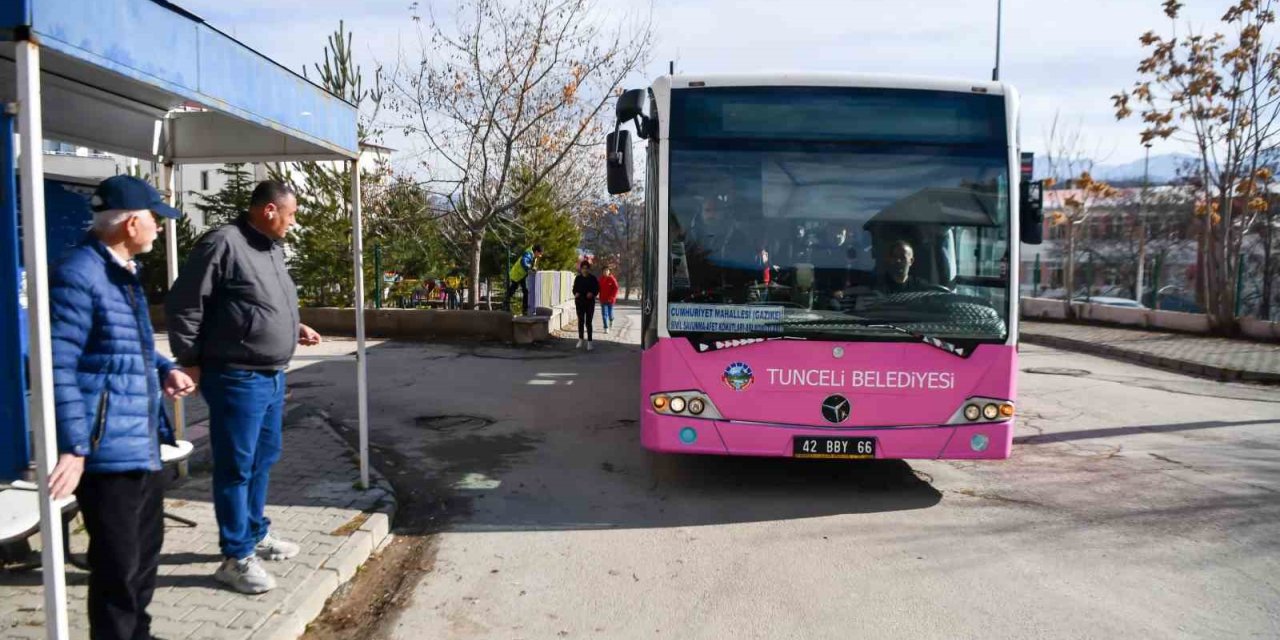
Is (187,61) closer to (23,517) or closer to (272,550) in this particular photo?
(23,517)

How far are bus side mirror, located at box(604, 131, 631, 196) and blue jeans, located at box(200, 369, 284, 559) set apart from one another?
9.78ft

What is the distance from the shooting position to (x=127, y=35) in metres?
3.78

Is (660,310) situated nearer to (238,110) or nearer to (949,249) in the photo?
(949,249)

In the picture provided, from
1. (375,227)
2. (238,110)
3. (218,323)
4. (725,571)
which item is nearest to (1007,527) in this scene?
(725,571)

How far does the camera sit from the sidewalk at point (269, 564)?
13.0 feet

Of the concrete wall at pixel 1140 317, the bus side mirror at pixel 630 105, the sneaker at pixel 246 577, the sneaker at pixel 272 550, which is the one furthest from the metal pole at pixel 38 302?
the concrete wall at pixel 1140 317

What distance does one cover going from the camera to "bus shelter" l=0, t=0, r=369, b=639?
3.02m

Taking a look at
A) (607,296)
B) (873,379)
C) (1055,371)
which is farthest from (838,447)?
(607,296)

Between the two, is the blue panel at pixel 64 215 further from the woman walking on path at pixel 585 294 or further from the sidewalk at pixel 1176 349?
the sidewalk at pixel 1176 349

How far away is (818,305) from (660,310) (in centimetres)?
112

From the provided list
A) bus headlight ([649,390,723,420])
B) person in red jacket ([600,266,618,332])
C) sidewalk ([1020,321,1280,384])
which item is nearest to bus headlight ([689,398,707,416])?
bus headlight ([649,390,723,420])

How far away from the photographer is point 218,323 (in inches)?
165

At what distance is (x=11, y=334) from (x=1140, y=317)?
82.2 feet

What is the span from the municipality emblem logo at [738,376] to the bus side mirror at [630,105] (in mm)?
1945
